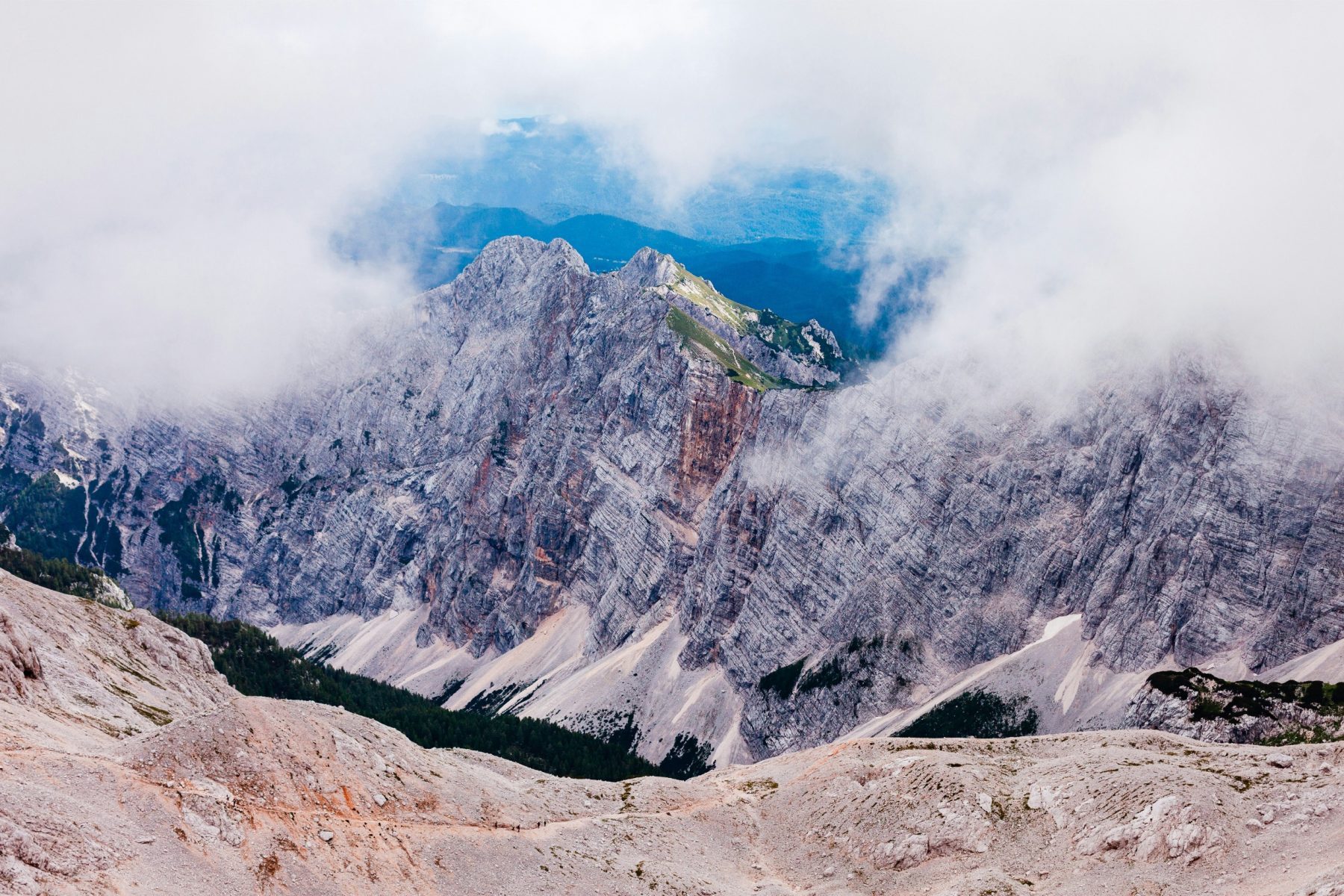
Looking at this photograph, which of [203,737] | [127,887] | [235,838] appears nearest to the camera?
[127,887]

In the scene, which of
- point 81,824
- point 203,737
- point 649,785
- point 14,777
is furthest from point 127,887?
point 649,785

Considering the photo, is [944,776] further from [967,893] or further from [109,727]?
[109,727]

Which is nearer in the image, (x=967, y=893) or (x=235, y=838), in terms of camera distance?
(x=235, y=838)

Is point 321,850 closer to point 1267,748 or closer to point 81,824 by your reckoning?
point 81,824

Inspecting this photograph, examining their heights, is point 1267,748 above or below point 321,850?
above

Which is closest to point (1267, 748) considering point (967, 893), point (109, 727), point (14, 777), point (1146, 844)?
point (1146, 844)

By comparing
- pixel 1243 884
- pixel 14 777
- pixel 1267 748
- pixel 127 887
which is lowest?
pixel 127 887

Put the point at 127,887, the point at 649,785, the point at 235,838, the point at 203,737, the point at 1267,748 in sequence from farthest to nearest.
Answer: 1. the point at 649,785
2. the point at 1267,748
3. the point at 203,737
4. the point at 235,838
5. the point at 127,887
